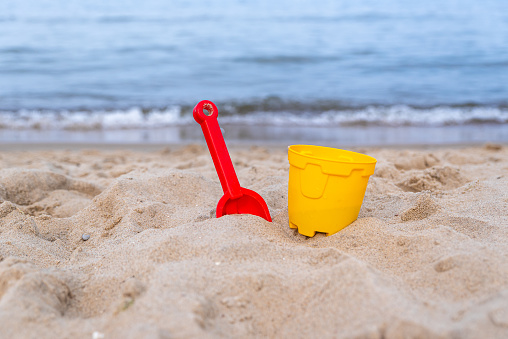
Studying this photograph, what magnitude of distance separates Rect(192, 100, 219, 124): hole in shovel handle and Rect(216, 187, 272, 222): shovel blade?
350mm

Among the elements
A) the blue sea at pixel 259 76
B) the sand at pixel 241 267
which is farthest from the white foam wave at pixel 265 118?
the sand at pixel 241 267

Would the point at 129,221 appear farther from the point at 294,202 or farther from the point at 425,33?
the point at 425,33

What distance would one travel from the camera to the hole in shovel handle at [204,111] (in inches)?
72.4

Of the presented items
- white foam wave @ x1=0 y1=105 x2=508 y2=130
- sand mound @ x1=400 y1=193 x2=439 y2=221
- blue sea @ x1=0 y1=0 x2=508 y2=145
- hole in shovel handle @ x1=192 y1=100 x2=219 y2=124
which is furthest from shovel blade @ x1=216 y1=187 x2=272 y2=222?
white foam wave @ x1=0 y1=105 x2=508 y2=130

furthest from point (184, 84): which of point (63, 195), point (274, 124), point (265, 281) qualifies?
point (265, 281)

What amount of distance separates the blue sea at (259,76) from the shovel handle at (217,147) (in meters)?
2.84

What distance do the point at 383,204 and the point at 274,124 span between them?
3234mm

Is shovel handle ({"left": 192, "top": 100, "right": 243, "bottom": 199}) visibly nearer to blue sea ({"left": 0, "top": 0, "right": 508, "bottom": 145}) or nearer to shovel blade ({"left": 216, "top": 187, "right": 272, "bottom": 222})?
shovel blade ({"left": 216, "top": 187, "right": 272, "bottom": 222})

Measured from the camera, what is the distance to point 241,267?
146cm

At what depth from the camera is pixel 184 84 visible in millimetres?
6801

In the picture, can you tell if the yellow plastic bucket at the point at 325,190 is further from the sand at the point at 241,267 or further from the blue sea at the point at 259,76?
the blue sea at the point at 259,76

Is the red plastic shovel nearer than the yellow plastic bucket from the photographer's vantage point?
No

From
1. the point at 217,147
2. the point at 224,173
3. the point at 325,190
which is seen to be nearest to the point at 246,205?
the point at 224,173

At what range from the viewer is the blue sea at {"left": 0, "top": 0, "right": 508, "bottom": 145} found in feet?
17.2
